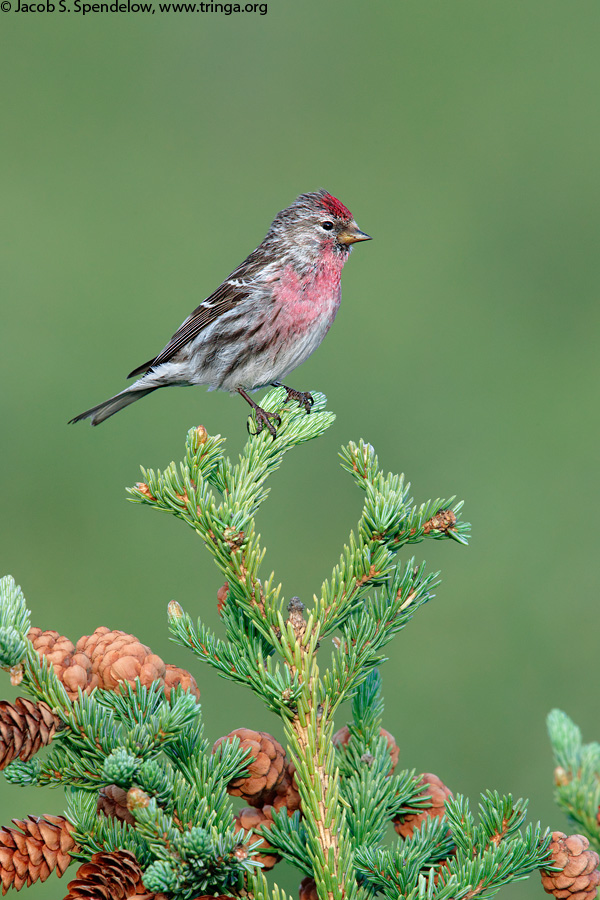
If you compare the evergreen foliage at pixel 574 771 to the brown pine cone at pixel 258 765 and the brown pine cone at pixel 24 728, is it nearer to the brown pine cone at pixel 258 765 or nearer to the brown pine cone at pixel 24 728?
the brown pine cone at pixel 258 765

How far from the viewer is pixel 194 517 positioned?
6.86ft

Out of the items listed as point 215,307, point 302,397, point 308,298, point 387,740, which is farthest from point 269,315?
point 387,740

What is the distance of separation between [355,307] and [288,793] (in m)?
6.78

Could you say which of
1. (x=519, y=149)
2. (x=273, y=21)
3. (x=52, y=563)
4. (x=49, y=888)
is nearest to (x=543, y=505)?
(x=52, y=563)

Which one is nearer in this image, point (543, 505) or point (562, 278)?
point (543, 505)

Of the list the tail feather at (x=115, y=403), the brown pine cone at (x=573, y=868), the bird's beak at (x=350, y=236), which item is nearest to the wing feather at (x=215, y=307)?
the tail feather at (x=115, y=403)

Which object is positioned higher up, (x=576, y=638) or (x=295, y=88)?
(x=295, y=88)

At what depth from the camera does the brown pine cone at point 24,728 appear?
64.4 inches

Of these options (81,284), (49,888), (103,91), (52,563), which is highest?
(103,91)

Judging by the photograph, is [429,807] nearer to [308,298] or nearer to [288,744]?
[288,744]

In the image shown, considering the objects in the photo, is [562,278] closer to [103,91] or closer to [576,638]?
[576,638]

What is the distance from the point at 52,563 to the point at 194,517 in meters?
4.36

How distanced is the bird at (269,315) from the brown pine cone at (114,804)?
2554mm

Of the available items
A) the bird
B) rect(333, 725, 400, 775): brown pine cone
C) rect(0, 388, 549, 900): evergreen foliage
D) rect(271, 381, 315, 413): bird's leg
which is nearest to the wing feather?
the bird
